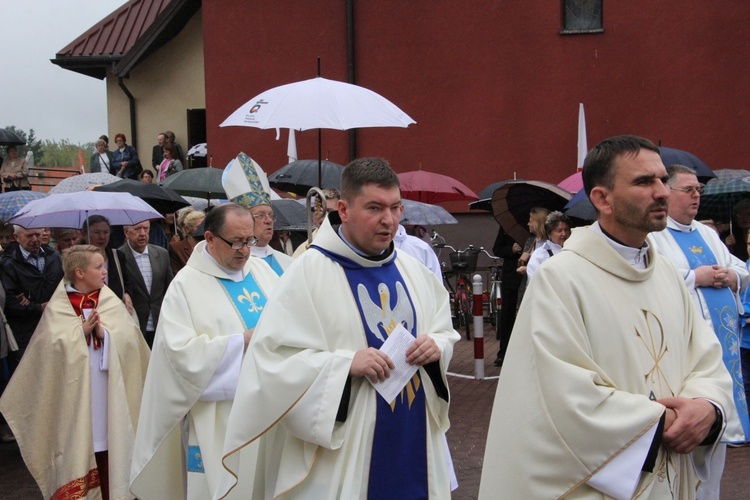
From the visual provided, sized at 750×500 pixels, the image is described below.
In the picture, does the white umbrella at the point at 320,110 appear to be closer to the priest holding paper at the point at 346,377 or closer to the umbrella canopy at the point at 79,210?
the umbrella canopy at the point at 79,210

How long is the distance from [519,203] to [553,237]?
153 cm

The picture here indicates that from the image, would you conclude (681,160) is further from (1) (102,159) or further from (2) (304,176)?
(1) (102,159)

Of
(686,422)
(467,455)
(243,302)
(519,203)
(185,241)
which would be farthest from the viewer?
(519,203)

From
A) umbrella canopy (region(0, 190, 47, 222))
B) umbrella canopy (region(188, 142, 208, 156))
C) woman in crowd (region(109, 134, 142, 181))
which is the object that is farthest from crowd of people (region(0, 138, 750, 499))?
umbrella canopy (region(188, 142, 208, 156))

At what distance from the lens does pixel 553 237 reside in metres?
9.27

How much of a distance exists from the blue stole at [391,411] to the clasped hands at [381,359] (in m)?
0.15

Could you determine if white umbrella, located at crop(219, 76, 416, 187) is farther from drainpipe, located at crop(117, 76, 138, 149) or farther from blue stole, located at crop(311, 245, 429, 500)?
drainpipe, located at crop(117, 76, 138, 149)

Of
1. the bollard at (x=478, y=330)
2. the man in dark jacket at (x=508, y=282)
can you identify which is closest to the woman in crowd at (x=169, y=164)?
the man in dark jacket at (x=508, y=282)

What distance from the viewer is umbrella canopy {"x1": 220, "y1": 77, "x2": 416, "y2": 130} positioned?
273 inches

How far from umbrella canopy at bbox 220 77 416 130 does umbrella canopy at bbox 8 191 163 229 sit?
1.36m

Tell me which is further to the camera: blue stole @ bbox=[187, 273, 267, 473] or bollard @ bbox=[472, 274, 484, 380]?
bollard @ bbox=[472, 274, 484, 380]

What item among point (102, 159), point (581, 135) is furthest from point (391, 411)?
point (102, 159)

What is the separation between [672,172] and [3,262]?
562 cm

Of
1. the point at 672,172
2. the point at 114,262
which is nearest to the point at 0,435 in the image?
the point at 114,262
